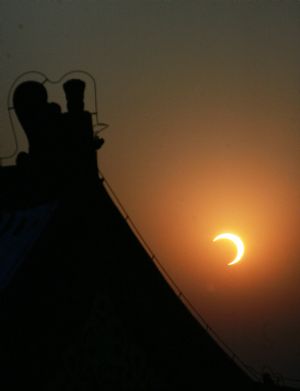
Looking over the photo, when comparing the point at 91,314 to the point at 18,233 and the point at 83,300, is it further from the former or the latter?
the point at 18,233

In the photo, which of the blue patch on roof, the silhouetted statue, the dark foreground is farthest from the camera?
the silhouetted statue

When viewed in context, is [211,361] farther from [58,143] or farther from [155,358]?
[58,143]

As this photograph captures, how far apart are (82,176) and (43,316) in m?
1.97

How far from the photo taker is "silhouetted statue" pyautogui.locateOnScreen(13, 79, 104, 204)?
621cm

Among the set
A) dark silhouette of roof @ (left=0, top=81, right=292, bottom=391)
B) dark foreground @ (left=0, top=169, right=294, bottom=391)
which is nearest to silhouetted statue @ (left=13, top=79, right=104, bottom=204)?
dark silhouette of roof @ (left=0, top=81, right=292, bottom=391)

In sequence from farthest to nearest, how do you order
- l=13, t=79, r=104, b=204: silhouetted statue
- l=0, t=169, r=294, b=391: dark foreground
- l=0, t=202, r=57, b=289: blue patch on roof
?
Result: l=13, t=79, r=104, b=204: silhouetted statue, l=0, t=202, r=57, b=289: blue patch on roof, l=0, t=169, r=294, b=391: dark foreground

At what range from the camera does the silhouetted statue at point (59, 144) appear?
6207mm

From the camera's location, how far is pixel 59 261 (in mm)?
5324

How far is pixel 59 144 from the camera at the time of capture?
6465 mm

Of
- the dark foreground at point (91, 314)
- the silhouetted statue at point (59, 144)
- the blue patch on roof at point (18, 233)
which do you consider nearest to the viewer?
the dark foreground at point (91, 314)

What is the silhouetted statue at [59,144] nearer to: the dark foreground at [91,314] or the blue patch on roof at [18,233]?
the dark foreground at [91,314]

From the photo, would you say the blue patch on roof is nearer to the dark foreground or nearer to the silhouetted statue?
the dark foreground

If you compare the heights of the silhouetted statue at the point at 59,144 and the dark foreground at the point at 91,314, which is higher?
the silhouetted statue at the point at 59,144

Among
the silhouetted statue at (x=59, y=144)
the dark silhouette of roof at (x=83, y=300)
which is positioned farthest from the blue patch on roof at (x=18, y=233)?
the silhouetted statue at (x=59, y=144)
